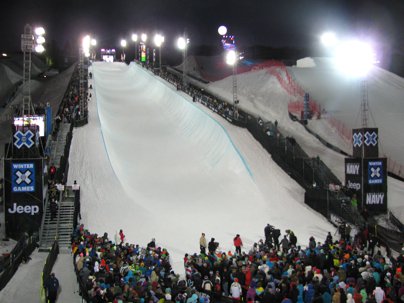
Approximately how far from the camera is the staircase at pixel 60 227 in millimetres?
19266

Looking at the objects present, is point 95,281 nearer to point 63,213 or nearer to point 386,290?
point 386,290

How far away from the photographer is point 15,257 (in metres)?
16.2

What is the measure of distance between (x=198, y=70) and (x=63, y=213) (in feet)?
224

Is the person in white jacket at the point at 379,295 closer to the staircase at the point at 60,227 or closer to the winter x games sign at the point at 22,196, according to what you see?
the staircase at the point at 60,227

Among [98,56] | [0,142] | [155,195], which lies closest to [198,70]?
[98,56]

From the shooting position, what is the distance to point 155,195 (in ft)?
86.5

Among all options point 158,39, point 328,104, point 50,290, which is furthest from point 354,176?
point 158,39

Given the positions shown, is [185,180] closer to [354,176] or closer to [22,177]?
[354,176]

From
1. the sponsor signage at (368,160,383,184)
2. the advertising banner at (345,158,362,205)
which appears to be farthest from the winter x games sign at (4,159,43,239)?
the sponsor signage at (368,160,383,184)

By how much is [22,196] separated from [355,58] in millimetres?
22531

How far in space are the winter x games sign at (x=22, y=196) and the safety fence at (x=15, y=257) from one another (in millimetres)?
830

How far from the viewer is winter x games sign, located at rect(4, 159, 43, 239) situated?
64.2ft

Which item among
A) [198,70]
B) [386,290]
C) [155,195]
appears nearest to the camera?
[386,290]

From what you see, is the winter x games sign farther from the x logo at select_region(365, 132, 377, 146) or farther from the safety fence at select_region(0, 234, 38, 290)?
the x logo at select_region(365, 132, 377, 146)
